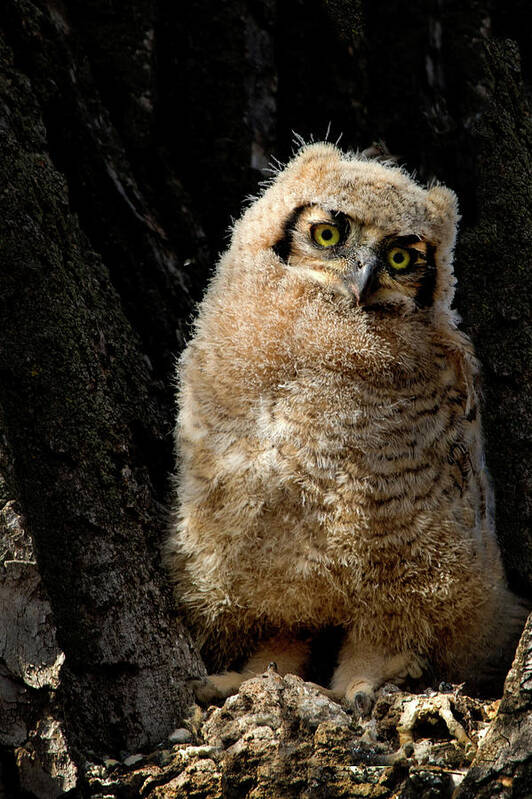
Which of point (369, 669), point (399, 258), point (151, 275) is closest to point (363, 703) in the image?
point (369, 669)

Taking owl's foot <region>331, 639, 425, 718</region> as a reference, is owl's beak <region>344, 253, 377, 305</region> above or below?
above

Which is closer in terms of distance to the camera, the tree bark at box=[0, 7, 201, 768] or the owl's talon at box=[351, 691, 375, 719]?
the tree bark at box=[0, 7, 201, 768]

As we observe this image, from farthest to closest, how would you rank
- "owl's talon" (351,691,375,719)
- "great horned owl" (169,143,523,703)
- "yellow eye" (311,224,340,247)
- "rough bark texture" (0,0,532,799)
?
1. "yellow eye" (311,224,340,247)
2. "great horned owl" (169,143,523,703)
3. "owl's talon" (351,691,375,719)
4. "rough bark texture" (0,0,532,799)

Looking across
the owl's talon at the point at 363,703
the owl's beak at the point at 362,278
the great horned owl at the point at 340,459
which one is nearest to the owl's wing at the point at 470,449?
the great horned owl at the point at 340,459

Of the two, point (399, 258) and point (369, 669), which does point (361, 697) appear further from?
point (399, 258)

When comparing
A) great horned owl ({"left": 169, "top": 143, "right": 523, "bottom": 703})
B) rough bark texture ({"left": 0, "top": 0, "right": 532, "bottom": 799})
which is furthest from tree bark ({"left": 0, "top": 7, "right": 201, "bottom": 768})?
great horned owl ({"left": 169, "top": 143, "right": 523, "bottom": 703})

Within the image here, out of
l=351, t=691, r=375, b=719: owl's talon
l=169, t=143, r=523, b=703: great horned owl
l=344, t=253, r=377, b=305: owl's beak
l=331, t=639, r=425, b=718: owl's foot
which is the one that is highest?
l=344, t=253, r=377, b=305: owl's beak

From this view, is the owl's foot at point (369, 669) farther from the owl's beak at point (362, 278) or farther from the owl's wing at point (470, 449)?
the owl's beak at point (362, 278)

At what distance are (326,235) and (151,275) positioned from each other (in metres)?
0.65

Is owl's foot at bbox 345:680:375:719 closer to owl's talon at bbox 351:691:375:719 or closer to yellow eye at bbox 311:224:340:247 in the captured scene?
owl's talon at bbox 351:691:375:719

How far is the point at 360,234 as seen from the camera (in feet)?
9.02

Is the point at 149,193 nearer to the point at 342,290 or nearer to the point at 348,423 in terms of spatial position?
the point at 342,290

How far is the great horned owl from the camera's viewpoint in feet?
7.88

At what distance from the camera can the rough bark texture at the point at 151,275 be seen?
189cm
